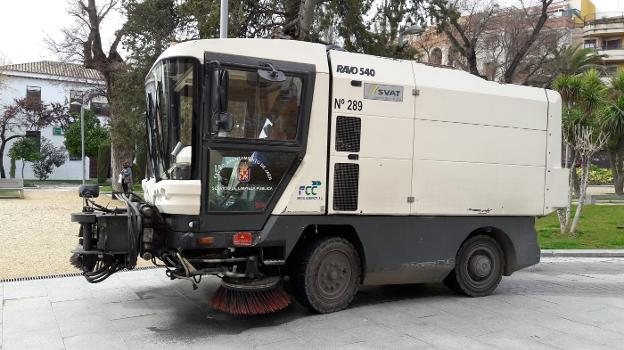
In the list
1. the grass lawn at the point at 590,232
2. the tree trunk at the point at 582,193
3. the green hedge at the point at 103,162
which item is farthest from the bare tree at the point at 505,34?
the green hedge at the point at 103,162

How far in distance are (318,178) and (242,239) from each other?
1090mm

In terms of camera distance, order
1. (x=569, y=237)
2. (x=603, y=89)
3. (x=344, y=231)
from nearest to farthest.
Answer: (x=344, y=231)
(x=569, y=237)
(x=603, y=89)

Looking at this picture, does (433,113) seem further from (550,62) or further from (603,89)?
(550,62)

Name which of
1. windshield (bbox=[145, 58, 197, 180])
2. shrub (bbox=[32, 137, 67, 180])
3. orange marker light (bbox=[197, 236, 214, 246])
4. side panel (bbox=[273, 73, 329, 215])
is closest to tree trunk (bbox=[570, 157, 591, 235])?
side panel (bbox=[273, 73, 329, 215])

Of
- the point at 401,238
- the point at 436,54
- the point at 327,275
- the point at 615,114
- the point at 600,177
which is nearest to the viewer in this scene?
the point at 327,275

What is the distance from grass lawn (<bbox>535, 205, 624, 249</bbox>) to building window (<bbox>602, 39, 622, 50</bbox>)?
Answer: 42.7 metres

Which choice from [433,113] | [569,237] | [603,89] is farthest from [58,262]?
[603,89]

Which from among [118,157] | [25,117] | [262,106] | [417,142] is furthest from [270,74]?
[25,117]

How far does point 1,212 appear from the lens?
16.8m

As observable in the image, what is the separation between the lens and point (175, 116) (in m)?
5.69

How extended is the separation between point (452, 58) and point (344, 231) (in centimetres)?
2641

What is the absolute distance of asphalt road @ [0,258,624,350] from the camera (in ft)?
17.9

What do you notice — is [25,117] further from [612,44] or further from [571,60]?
[612,44]

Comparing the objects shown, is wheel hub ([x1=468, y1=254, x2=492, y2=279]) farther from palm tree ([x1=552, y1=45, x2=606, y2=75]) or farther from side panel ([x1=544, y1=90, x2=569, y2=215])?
palm tree ([x1=552, y1=45, x2=606, y2=75])
